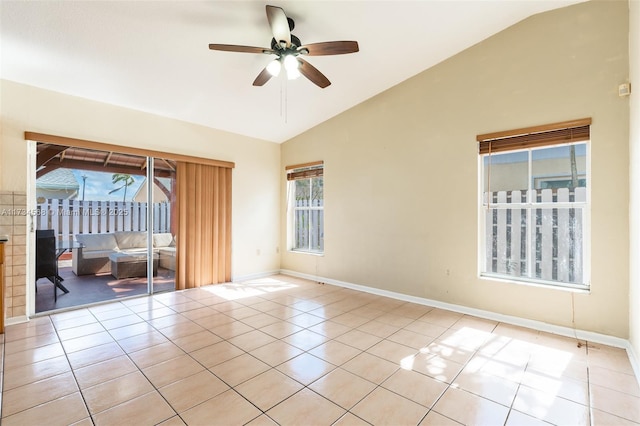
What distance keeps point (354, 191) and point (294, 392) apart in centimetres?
329

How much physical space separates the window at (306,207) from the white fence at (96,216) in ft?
7.49

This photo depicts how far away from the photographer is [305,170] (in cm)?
571

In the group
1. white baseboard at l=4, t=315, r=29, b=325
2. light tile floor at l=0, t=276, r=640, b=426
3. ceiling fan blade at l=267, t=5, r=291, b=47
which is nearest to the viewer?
light tile floor at l=0, t=276, r=640, b=426

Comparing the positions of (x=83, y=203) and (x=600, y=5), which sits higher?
(x=600, y=5)

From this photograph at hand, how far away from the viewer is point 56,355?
2.61 metres

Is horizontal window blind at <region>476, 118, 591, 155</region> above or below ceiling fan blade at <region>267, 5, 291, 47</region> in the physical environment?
below

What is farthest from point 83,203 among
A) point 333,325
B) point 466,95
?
point 466,95

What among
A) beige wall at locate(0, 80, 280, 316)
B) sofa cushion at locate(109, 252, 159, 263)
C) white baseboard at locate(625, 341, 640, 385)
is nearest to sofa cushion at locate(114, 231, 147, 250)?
sofa cushion at locate(109, 252, 159, 263)

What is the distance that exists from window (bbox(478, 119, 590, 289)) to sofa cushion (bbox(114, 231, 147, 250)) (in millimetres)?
4797

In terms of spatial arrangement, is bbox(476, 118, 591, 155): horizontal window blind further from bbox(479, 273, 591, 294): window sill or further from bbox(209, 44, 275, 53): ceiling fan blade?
bbox(209, 44, 275, 53): ceiling fan blade

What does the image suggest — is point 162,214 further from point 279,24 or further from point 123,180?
point 279,24

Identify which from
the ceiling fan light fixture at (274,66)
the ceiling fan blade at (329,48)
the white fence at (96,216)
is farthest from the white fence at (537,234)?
the white fence at (96,216)

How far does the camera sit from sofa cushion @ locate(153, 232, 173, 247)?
4.63 meters

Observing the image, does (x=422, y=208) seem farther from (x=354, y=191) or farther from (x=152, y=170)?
(x=152, y=170)
